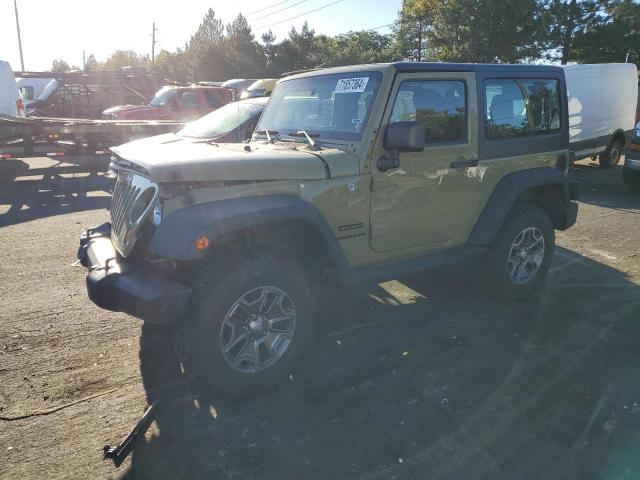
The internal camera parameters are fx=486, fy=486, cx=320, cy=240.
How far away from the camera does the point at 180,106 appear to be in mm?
13477

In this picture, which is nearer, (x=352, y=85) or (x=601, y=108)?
(x=352, y=85)

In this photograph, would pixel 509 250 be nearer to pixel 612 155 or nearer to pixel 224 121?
pixel 224 121

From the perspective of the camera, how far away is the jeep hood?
9.33 ft

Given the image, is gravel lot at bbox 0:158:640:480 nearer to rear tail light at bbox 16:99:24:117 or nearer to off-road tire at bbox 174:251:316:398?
off-road tire at bbox 174:251:316:398

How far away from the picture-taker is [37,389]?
3211mm

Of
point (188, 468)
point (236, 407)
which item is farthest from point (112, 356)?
point (188, 468)

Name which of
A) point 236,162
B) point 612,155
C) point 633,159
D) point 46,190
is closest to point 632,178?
point 633,159

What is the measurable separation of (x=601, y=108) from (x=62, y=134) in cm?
1297

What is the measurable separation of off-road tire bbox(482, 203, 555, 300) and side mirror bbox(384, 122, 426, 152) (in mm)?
1542

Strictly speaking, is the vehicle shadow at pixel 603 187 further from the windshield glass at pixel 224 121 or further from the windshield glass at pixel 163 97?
the windshield glass at pixel 163 97

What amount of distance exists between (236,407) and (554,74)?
4.29m

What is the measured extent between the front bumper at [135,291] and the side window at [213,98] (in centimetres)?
1118

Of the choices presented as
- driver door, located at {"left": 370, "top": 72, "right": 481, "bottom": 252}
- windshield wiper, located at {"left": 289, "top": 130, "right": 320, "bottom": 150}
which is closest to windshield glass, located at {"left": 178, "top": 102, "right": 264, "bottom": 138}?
windshield wiper, located at {"left": 289, "top": 130, "right": 320, "bottom": 150}

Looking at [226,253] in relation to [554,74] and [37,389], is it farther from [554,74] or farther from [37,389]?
[554,74]
